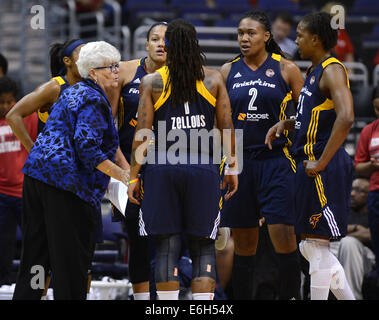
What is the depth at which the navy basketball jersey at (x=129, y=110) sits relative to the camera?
17.5 feet

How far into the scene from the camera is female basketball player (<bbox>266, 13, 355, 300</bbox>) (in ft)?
15.3

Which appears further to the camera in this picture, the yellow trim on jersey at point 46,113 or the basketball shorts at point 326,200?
the yellow trim on jersey at point 46,113

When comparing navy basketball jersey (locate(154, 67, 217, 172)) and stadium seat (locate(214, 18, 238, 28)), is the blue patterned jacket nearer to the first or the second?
navy basketball jersey (locate(154, 67, 217, 172))

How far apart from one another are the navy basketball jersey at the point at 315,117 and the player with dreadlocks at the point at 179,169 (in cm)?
76

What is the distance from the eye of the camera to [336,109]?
4555 mm

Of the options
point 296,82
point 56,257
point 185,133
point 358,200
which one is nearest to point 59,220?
point 56,257

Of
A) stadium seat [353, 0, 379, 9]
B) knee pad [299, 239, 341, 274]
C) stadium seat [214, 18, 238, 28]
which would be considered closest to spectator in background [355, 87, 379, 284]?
knee pad [299, 239, 341, 274]

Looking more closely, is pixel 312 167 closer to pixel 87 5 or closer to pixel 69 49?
pixel 69 49

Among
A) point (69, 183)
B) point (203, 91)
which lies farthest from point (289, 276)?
point (69, 183)

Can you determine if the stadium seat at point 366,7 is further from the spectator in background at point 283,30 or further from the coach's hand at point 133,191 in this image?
the coach's hand at point 133,191

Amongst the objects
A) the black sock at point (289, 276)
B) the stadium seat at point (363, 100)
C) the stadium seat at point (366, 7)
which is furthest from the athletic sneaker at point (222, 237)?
the stadium seat at point (366, 7)

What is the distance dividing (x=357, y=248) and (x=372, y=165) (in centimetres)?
88

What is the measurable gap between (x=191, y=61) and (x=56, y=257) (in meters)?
1.48

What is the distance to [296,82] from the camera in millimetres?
5492
